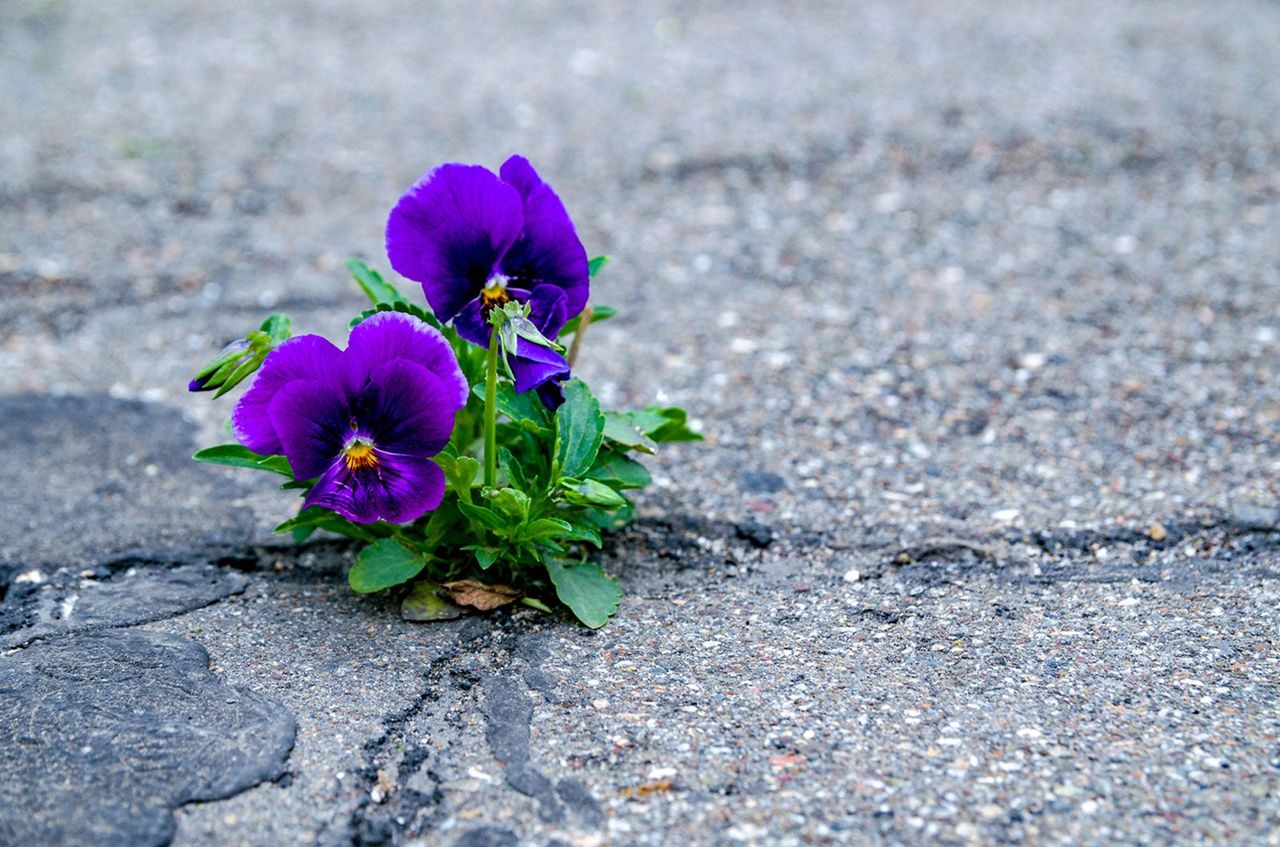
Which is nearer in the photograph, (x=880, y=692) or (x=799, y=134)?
(x=880, y=692)

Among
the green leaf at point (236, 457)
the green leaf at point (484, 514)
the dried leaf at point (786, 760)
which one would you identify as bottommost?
the dried leaf at point (786, 760)

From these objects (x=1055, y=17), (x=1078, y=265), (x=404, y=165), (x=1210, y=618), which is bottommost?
(x=1210, y=618)

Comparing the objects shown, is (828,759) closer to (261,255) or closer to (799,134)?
(261,255)

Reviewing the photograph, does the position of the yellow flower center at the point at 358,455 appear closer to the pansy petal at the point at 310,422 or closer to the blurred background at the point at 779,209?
the pansy petal at the point at 310,422

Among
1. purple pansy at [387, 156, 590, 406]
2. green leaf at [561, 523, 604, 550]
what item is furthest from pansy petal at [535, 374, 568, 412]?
green leaf at [561, 523, 604, 550]

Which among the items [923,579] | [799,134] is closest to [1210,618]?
[923,579]

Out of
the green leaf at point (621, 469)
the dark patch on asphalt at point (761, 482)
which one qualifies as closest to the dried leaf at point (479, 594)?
the green leaf at point (621, 469)
